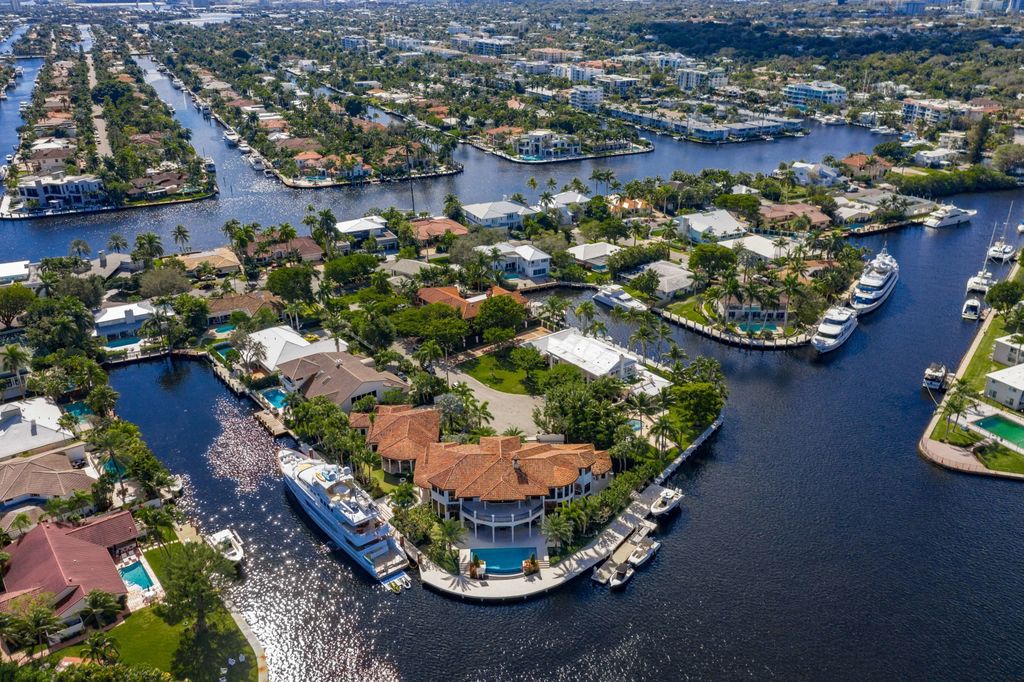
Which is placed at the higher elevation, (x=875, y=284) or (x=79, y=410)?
(x=875, y=284)

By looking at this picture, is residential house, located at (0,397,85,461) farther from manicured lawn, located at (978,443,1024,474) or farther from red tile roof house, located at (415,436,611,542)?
manicured lawn, located at (978,443,1024,474)

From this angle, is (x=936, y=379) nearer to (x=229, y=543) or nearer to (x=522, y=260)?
(x=522, y=260)

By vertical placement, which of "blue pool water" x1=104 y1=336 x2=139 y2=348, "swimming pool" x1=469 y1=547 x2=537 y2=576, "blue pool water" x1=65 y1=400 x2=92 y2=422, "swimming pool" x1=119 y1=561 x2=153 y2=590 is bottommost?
"blue pool water" x1=104 y1=336 x2=139 y2=348

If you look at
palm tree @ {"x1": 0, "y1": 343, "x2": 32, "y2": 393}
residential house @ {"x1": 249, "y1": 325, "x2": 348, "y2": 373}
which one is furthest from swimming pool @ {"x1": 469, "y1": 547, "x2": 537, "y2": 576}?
palm tree @ {"x1": 0, "y1": 343, "x2": 32, "y2": 393}

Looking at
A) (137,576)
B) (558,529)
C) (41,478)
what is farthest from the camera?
(41,478)

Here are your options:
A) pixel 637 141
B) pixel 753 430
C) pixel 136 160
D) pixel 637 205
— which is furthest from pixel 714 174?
pixel 136 160

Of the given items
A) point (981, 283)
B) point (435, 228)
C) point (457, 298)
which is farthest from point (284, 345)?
point (981, 283)
